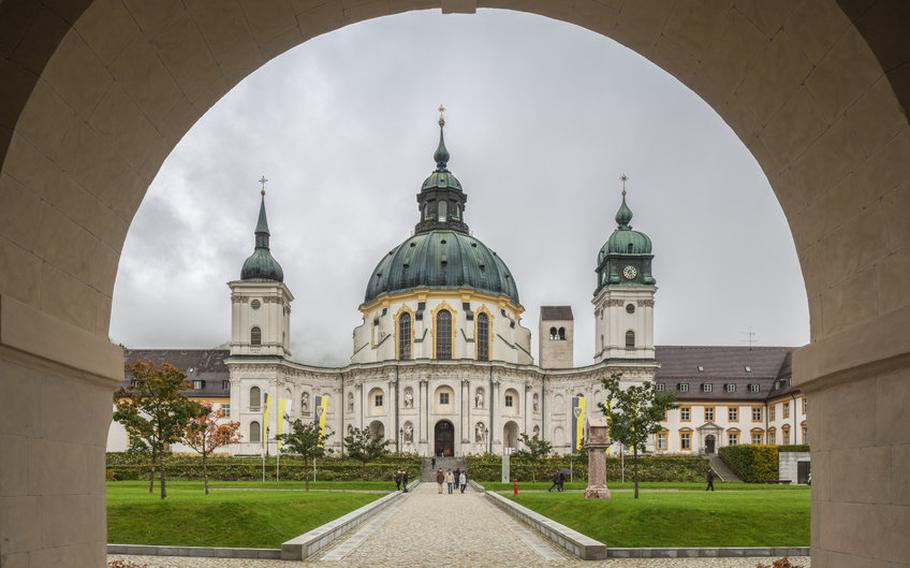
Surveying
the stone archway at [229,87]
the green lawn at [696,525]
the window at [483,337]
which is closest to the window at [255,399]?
the window at [483,337]

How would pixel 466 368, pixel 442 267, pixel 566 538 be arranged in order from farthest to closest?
pixel 442 267 → pixel 466 368 → pixel 566 538

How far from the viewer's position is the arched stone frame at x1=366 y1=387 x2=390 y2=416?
10950 centimetres

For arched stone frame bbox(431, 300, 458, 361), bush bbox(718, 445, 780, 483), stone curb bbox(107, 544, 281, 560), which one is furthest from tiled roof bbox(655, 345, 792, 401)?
stone curb bbox(107, 544, 281, 560)

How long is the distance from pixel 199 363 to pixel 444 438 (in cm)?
3764

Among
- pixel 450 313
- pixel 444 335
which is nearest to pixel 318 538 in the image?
pixel 444 335

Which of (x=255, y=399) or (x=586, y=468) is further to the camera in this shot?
(x=255, y=399)

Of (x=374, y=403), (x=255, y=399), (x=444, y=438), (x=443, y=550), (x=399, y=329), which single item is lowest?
(x=444, y=438)

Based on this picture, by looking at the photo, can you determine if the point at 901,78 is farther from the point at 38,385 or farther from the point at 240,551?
the point at 240,551

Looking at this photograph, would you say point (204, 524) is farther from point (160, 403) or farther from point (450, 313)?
point (450, 313)

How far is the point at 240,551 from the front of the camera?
71.8 ft

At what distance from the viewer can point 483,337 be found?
372 feet

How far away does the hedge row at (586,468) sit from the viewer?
7462 centimetres

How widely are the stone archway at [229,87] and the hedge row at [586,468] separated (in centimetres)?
6526

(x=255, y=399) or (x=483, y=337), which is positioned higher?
(x=483, y=337)
